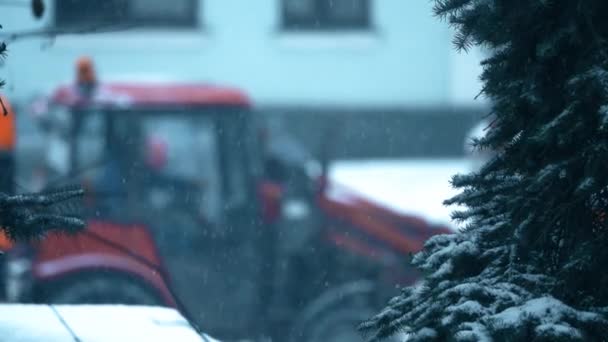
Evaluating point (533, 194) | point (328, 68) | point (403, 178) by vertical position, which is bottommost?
point (403, 178)

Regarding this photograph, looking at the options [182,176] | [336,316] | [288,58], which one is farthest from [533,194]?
[288,58]

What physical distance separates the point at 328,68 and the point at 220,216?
8348 millimetres

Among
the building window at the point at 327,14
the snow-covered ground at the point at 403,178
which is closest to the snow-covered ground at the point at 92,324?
the snow-covered ground at the point at 403,178

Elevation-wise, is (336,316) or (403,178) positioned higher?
(403,178)

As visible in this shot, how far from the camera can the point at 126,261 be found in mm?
5930

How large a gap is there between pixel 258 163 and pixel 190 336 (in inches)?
164

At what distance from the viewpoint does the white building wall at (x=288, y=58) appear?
1435 centimetres

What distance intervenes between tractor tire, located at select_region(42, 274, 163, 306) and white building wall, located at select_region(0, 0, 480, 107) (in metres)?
8.67

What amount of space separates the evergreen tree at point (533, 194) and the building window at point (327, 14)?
12828mm

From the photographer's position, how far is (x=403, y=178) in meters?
14.5

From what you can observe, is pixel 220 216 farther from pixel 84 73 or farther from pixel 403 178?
pixel 403 178

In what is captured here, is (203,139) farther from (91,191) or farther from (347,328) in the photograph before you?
(347,328)

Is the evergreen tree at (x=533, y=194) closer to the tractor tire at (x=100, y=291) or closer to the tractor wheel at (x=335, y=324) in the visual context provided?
the tractor tire at (x=100, y=291)

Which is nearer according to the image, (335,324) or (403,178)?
(335,324)
